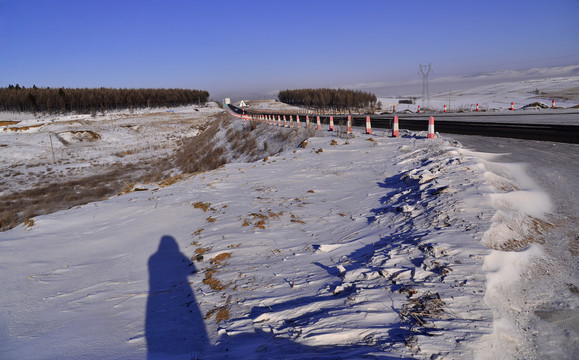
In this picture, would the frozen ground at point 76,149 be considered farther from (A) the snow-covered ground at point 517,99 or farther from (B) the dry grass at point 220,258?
(A) the snow-covered ground at point 517,99

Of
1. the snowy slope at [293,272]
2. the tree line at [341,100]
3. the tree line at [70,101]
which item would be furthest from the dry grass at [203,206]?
the tree line at [70,101]

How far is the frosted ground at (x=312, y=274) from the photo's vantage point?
2.51m

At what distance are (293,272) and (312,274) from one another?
10.7 inches

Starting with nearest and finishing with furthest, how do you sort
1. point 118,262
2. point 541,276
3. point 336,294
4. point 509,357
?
1. point 509,357
2. point 541,276
3. point 336,294
4. point 118,262

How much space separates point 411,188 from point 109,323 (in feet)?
16.8

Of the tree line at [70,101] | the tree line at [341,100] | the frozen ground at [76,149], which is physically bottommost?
the frozen ground at [76,149]

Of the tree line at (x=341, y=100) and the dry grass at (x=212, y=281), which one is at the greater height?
the tree line at (x=341, y=100)

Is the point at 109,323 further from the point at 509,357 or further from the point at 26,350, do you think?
the point at 509,357

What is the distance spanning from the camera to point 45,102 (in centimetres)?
9475

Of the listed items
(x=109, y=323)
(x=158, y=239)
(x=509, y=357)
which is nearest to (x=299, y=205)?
(x=158, y=239)

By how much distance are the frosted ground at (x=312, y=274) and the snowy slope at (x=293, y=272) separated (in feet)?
0.06

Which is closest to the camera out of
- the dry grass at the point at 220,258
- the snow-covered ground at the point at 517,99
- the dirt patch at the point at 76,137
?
the dry grass at the point at 220,258

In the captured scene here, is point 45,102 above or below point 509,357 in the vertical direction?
above

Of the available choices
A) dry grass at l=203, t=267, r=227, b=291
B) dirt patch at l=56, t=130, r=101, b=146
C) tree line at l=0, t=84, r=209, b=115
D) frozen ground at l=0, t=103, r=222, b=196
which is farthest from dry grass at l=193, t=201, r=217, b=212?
tree line at l=0, t=84, r=209, b=115
